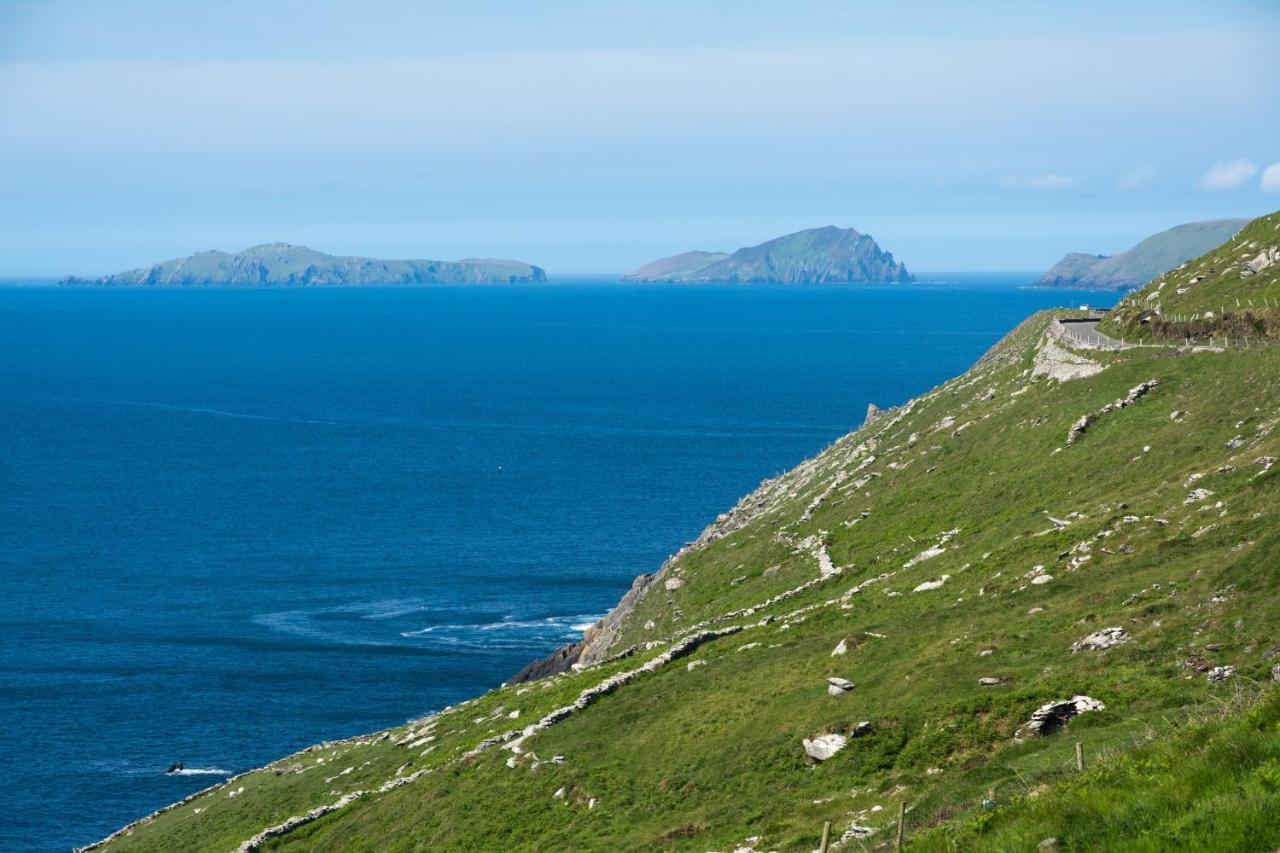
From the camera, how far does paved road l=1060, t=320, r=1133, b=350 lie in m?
89.7

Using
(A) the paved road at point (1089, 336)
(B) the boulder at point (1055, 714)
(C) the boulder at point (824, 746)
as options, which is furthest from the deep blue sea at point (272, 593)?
(B) the boulder at point (1055, 714)

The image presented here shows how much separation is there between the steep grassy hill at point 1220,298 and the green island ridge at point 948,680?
0.39 m

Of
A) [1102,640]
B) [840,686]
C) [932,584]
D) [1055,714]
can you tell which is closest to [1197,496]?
[932,584]

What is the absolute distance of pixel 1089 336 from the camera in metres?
96.2

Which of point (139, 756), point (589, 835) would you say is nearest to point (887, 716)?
point (589, 835)

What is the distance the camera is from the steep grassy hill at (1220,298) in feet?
267

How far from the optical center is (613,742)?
50438 millimetres

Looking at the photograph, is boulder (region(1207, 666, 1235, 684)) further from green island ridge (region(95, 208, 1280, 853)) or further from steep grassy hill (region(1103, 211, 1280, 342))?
steep grassy hill (region(1103, 211, 1280, 342))

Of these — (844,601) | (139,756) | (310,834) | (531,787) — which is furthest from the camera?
(139,756)

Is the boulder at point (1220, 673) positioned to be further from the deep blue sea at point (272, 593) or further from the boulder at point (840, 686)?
the deep blue sea at point (272, 593)

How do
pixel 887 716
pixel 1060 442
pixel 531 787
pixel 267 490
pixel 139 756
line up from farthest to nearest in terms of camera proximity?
pixel 267 490, pixel 139 756, pixel 1060 442, pixel 531 787, pixel 887 716

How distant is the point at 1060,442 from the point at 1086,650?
34.5 meters

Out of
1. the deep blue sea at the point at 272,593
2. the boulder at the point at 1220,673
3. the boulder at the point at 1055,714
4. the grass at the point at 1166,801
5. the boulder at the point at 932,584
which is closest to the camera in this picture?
the grass at the point at 1166,801

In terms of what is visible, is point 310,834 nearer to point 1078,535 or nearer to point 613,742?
point 613,742
